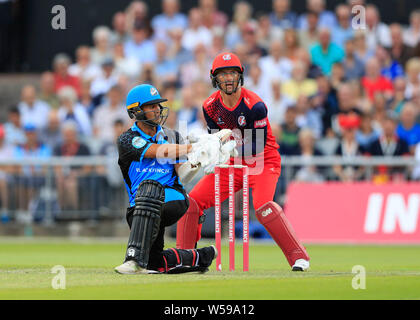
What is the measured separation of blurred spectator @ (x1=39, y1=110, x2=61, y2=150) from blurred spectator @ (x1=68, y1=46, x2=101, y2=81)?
166 centimetres

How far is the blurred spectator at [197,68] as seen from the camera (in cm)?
2144

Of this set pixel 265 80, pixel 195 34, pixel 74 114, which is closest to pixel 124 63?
pixel 195 34

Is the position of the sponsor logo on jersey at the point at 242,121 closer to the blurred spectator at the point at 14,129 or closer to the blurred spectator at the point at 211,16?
the blurred spectator at the point at 14,129

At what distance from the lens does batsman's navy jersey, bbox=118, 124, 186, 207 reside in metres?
9.87

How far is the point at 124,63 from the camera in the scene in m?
22.2

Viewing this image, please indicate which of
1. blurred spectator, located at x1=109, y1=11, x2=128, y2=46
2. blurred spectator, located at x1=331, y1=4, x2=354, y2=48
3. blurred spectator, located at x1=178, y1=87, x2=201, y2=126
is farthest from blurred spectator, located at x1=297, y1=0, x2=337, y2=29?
blurred spectator, located at x1=109, y1=11, x2=128, y2=46

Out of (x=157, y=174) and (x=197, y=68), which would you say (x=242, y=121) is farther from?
(x=197, y=68)

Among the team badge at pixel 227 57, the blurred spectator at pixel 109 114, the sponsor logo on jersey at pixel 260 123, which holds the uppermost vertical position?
the team badge at pixel 227 57

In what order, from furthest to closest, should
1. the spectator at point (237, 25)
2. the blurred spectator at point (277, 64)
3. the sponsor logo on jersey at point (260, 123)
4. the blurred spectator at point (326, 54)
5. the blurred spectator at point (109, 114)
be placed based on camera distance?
the spectator at point (237, 25), the blurred spectator at point (326, 54), the blurred spectator at point (277, 64), the blurred spectator at point (109, 114), the sponsor logo on jersey at point (260, 123)

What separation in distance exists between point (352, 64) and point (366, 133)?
248 cm

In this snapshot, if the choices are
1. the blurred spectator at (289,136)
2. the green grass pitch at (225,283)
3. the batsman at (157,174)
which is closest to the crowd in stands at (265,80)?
the blurred spectator at (289,136)

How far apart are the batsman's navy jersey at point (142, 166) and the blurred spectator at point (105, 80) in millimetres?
11777

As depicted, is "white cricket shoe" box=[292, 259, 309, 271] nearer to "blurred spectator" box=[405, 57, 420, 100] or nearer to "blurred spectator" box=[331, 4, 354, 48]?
"blurred spectator" box=[405, 57, 420, 100]

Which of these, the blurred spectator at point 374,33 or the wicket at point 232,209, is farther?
the blurred spectator at point 374,33
